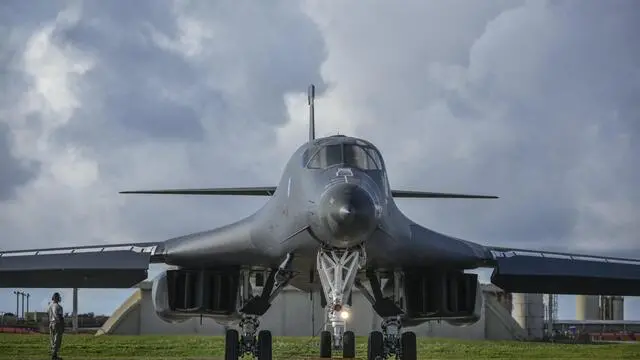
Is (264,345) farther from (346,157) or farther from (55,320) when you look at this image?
(55,320)

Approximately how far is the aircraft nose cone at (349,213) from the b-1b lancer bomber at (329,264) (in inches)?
0.7

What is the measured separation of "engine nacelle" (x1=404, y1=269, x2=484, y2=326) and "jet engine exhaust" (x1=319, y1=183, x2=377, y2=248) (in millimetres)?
4044

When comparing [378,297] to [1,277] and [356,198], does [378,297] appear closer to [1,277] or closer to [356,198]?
[356,198]

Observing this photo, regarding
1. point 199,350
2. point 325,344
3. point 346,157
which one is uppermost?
point 346,157

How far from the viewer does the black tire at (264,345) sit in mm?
15180

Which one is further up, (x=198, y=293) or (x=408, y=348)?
(x=198, y=293)

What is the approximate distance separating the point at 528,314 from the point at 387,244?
109 feet

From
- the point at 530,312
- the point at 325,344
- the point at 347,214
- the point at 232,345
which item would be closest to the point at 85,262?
the point at 232,345

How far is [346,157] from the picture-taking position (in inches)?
515

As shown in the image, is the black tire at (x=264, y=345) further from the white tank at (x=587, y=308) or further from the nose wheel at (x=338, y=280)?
the white tank at (x=587, y=308)

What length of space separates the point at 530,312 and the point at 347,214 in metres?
35.4

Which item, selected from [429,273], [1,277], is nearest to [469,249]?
[429,273]

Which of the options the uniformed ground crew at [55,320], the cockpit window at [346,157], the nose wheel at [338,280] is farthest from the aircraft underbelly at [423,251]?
the uniformed ground crew at [55,320]

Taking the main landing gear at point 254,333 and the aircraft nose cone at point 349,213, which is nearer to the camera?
the aircraft nose cone at point 349,213
